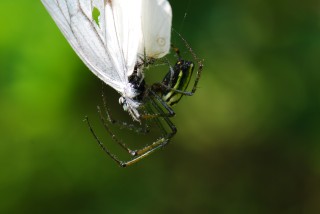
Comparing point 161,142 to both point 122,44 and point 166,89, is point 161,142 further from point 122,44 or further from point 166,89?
point 122,44

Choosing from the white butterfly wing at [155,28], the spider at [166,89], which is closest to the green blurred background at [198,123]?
the spider at [166,89]

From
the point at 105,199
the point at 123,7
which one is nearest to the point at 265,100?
the point at 105,199

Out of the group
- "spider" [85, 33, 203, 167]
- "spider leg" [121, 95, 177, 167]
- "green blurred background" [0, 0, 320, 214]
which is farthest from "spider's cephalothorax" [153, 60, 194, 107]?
"green blurred background" [0, 0, 320, 214]

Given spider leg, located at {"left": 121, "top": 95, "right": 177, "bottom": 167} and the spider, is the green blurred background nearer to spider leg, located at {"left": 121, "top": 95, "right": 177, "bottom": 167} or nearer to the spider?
spider leg, located at {"left": 121, "top": 95, "right": 177, "bottom": 167}

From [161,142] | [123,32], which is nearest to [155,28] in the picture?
[123,32]

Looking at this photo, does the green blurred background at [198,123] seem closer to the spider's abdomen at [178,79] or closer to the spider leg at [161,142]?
the spider leg at [161,142]

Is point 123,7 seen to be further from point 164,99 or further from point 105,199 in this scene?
point 105,199
